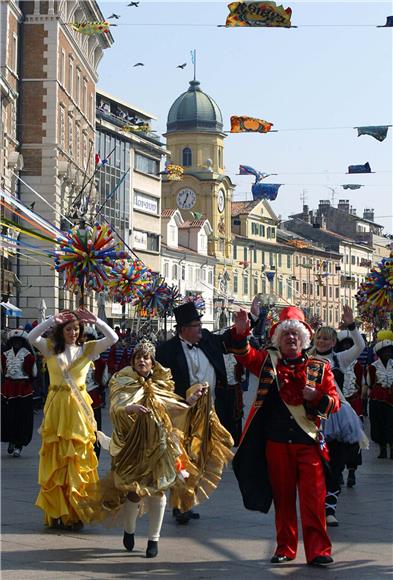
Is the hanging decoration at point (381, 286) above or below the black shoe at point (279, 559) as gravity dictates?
above

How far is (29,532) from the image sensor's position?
9.18 m

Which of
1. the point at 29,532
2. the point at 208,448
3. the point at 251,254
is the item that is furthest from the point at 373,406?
the point at 251,254

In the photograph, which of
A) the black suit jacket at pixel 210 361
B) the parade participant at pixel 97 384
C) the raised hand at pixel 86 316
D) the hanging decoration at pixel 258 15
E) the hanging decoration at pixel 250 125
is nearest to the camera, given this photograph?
the raised hand at pixel 86 316

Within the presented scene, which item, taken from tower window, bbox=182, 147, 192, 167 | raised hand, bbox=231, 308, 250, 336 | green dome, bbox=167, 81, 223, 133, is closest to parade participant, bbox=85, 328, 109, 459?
raised hand, bbox=231, 308, 250, 336

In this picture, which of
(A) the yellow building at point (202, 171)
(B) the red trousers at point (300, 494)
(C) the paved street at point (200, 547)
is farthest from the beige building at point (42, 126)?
(A) the yellow building at point (202, 171)

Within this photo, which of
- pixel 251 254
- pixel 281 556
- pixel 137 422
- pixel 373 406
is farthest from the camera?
pixel 251 254

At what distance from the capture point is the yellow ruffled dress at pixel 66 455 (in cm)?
934

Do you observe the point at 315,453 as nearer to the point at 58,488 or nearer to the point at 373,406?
the point at 58,488

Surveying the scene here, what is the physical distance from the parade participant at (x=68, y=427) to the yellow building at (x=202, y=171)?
79.6 m

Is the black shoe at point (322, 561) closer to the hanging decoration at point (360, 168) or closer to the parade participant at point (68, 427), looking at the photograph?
the parade participant at point (68, 427)

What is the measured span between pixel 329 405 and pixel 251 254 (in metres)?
91.9

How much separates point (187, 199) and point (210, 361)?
8215cm

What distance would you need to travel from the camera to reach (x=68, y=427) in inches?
376

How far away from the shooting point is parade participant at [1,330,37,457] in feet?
51.9
